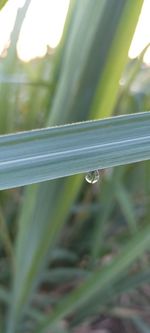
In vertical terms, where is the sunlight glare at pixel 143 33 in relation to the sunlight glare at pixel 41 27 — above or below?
below

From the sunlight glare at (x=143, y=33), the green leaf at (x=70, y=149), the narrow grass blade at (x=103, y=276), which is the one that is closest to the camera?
the green leaf at (x=70, y=149)

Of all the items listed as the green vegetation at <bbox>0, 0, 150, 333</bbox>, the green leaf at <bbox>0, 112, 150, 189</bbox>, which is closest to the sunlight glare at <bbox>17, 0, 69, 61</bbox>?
the green vegetation at <bbox>0, 0, 150, 333</bbox>

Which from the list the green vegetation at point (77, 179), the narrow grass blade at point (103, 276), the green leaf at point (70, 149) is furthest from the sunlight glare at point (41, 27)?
the green leaf at point (70, 149)

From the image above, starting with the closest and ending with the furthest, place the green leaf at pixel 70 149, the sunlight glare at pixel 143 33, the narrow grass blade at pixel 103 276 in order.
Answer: the green leaf at pixel 70 149, the narrow grass blade at pixel 103 276, the sunlight glare at pixel 143 33

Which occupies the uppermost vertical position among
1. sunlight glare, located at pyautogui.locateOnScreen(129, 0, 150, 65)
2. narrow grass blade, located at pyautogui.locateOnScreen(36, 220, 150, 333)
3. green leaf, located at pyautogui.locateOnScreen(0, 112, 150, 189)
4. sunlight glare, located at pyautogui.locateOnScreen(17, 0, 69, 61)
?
sunlight glare, located at pyautogui.locateOnScreen(17, 0, 69, 61)

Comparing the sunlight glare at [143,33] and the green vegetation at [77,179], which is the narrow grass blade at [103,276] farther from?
the sunlight glare at [143,33]

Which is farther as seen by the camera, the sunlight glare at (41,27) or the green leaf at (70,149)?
the sunlight glare at (41,27)

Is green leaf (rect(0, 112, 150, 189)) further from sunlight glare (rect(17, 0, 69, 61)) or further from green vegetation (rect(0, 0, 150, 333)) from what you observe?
sunlight glare (rect(17, 0, 69, 61))

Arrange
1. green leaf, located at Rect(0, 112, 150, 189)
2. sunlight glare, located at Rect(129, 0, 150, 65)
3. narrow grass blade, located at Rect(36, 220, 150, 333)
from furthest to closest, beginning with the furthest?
sunlight glare, located at Rect(129, 0, 150, 65), narrow grass blade, located at Rect(36, 220, 150, 333), green leaf, located at Rect(0, 112, 150, 189)
